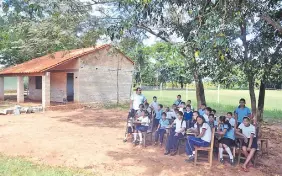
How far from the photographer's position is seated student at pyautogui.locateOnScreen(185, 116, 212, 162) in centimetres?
704

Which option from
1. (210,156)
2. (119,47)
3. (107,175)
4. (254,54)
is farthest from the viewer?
(119,47)

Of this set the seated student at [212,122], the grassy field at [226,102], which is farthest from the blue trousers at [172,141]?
the grassy field at [226,102]

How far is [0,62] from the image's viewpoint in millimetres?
31641

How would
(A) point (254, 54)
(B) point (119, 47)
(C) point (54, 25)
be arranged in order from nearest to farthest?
(A) point (254, 54) → (C) point (54, 25) → (B) point (119, 47)

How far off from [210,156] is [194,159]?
18.6 inches

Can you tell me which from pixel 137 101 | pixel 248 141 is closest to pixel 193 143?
pixel 248 141

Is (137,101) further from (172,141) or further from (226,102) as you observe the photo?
(226,102)

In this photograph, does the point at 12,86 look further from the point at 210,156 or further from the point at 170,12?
the point at 210,156

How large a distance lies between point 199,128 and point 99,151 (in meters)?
2.79

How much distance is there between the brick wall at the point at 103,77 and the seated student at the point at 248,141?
1297 centimetres

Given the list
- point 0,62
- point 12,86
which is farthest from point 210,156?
point 0,62

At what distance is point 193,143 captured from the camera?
285 inches

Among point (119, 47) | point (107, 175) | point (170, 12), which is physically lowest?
point (107, 175)

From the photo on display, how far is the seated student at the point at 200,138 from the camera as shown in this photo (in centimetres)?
704
